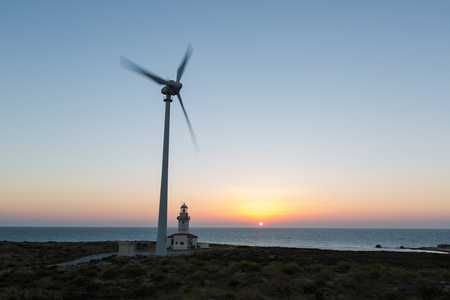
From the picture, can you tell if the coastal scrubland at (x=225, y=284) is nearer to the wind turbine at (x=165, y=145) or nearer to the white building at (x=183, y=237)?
the wind turbine at (x=165, y=145)

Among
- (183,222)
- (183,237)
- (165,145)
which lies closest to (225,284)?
(165,145)

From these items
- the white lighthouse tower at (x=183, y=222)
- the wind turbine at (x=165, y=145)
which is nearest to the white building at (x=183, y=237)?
the white lighthouse tower at (x=183, y=222)

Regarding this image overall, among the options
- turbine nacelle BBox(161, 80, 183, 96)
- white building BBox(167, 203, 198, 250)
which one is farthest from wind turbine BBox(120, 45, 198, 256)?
white building BBox(167, 203, 198, 250)

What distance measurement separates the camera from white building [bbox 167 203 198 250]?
55.7m

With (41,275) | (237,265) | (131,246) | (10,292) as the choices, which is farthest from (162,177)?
(10,292)

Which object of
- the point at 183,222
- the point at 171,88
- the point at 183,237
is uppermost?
the point at 171,88

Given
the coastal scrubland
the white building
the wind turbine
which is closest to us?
the coastal scrubland

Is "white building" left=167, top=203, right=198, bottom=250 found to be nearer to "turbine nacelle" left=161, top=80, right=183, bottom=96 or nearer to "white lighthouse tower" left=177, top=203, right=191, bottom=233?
"white lighthouse tower" left=177, top=203, right=191, bottom=233

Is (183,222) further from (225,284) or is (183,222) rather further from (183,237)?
(225,284)

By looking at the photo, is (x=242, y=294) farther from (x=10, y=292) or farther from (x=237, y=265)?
Result: (x=10, y=292)

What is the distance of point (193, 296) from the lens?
15102 millimetres

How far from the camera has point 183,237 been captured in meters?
56.2

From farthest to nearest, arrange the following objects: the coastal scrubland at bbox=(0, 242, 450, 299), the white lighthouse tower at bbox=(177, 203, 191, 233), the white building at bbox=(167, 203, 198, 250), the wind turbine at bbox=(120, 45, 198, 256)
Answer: the white lighthouse tower at bbox=(177, 203, 191, 233)
the white building at bbox=(167, 203, 198, 250)
the wind turbine at bbox=(120, 45, 198, 256)
the coastal scrubland at bbox=(0, 242, 450, 299)

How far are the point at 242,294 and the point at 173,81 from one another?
2725 centimetres
